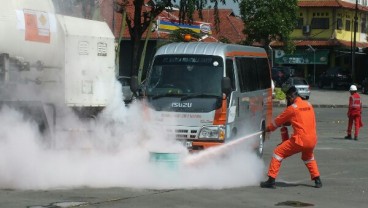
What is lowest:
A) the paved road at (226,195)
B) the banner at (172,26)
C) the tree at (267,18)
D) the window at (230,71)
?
the paved road at (226,195)

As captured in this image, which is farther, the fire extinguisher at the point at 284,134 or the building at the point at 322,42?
the building at the point at 322,42

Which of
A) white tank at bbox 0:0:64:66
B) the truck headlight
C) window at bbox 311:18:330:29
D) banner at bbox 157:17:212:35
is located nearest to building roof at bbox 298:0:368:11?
window at bbox 311:18:330:29

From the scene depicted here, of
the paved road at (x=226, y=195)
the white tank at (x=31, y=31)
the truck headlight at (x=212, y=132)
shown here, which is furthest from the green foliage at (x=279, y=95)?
the white tank at (x=31, y=31)

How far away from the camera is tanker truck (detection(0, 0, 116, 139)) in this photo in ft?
41.5

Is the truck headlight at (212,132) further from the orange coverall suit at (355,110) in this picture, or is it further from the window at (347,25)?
the window at (347,25)

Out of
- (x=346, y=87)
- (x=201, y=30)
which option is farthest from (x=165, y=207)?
(x=346, y=87)

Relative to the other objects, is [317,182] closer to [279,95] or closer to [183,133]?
[183,133]

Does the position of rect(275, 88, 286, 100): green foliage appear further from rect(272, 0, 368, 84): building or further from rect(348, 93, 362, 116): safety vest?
rect(348, 93, 362, 116): safety vest

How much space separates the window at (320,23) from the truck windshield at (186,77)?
58167 mm

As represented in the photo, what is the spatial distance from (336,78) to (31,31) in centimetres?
5303

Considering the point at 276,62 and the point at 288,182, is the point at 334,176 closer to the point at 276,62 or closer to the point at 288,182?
the point at 288,182

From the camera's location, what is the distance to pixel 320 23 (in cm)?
7338

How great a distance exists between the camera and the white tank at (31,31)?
41.1 ft

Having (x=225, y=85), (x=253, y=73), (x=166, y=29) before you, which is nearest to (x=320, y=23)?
(x=166, y=29)
